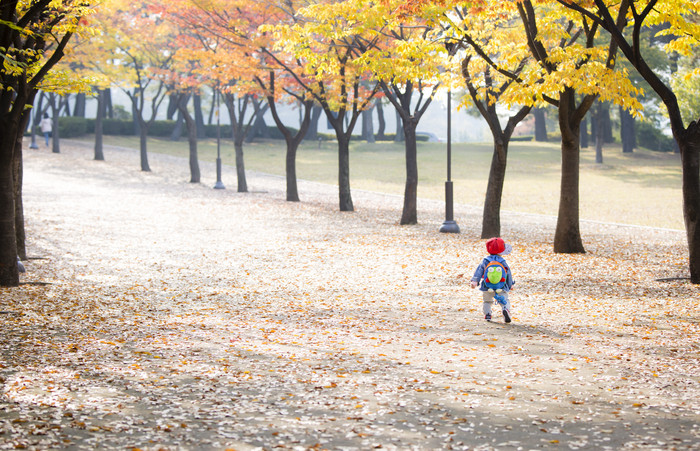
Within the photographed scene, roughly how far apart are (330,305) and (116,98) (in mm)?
74040

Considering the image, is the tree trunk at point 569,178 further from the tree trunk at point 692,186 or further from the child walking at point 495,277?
the child walking at point 495,277

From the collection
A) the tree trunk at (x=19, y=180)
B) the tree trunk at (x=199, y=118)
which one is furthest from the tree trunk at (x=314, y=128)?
the tree trunk at (x=19, y=180)

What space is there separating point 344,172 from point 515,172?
18539 millimetres

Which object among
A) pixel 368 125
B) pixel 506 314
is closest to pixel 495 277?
pixel 506 314

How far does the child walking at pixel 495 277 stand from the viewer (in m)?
8.15

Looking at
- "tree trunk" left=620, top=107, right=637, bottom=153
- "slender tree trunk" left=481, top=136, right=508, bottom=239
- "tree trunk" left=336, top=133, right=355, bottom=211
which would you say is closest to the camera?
"slender tree trunk" left=481, top=136, right=508, bottom=239

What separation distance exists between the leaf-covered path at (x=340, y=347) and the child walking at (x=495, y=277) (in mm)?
293

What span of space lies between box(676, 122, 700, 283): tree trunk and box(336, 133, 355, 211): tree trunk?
41.2ft

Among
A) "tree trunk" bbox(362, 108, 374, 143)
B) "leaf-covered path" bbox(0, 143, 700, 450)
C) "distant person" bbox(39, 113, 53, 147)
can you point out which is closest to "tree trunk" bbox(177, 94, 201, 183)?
"distant person" bbox(39, 113, 53, 147)

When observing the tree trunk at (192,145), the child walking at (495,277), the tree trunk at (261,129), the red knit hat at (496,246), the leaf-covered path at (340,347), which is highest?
the tree trunk at (261,129)

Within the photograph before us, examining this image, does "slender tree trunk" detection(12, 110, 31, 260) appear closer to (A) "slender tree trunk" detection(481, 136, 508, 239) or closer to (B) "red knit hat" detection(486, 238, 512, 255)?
(B) "red knit hat" detection(486, 238, 512, 255)

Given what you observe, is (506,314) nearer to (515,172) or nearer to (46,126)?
(515,172)

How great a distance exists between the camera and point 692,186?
10.6 m

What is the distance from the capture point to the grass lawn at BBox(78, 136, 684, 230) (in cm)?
2519
